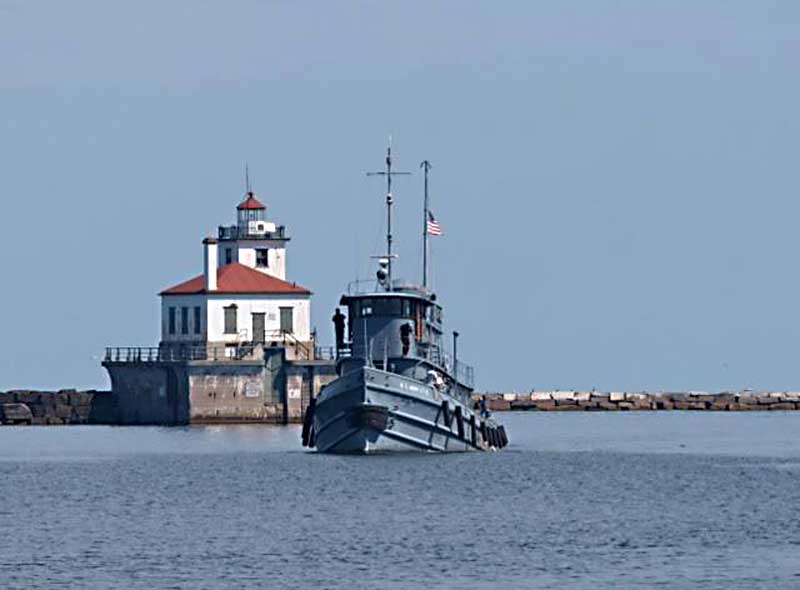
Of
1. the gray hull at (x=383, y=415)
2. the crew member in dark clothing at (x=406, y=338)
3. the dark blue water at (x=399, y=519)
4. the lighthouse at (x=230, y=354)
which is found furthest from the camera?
the lighthouse at (x=230, y=354)

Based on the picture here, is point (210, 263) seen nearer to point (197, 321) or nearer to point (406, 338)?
point (197, 321)

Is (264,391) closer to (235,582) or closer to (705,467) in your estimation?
(705,467)

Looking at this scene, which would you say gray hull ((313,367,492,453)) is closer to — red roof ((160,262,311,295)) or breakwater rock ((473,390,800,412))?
red roof ((160,262,311,295))

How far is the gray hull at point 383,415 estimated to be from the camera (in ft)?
266

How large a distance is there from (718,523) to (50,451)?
4871 centimetres

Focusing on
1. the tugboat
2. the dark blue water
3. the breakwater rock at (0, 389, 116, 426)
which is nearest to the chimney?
the breakwater rock at (0, 389, 116, 426)

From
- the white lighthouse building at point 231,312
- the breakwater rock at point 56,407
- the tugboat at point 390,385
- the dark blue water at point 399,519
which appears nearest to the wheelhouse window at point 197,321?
the white lighthouse building at point 231,312

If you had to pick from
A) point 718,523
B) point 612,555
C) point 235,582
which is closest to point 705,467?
point 718,523

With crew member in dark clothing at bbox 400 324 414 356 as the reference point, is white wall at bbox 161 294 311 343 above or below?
above

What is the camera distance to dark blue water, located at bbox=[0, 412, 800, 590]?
50656mm

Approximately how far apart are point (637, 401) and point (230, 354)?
57340 millimetres

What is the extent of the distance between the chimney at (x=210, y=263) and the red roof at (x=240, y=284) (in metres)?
0.31

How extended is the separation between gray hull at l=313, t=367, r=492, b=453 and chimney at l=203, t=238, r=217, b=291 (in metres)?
43.3

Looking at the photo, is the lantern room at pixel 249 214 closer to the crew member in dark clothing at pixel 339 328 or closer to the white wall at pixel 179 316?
the white wall at pixel 179 316
